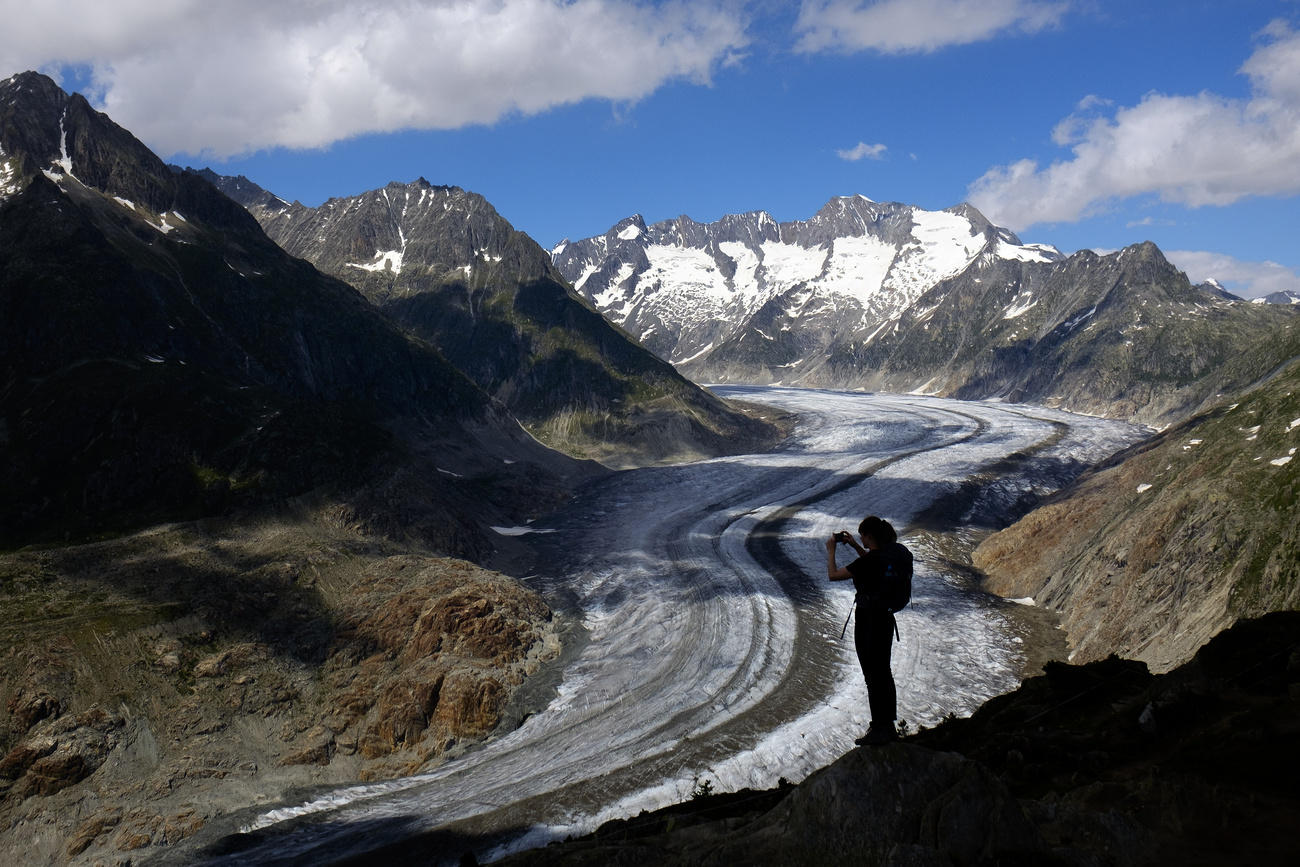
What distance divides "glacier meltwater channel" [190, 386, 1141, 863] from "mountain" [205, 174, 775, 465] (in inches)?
1858

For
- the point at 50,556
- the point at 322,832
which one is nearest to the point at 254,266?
the point at 50,556

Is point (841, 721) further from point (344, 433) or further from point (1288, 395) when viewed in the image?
point (344, 433)

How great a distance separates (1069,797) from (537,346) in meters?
159

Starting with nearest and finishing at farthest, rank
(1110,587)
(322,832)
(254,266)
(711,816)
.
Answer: (711,816) < (322,832) < (1110,587) < (254,266)

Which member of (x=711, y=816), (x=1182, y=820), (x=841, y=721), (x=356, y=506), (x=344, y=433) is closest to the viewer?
(x=1182, y=820)

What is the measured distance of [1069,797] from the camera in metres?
12.8

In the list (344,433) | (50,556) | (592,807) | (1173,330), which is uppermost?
(1173,330)

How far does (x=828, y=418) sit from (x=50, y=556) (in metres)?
152

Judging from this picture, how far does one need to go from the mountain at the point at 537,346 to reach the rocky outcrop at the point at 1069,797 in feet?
377

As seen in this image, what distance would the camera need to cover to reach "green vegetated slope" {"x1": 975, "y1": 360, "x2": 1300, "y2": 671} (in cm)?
3566

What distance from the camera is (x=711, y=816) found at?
55.8 ft

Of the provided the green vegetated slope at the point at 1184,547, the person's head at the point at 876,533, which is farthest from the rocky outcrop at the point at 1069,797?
the green vegetated slope at the point at 1184,547

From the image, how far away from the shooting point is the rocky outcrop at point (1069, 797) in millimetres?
10625

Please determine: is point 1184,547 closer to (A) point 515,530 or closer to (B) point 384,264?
(A) point 515,530
